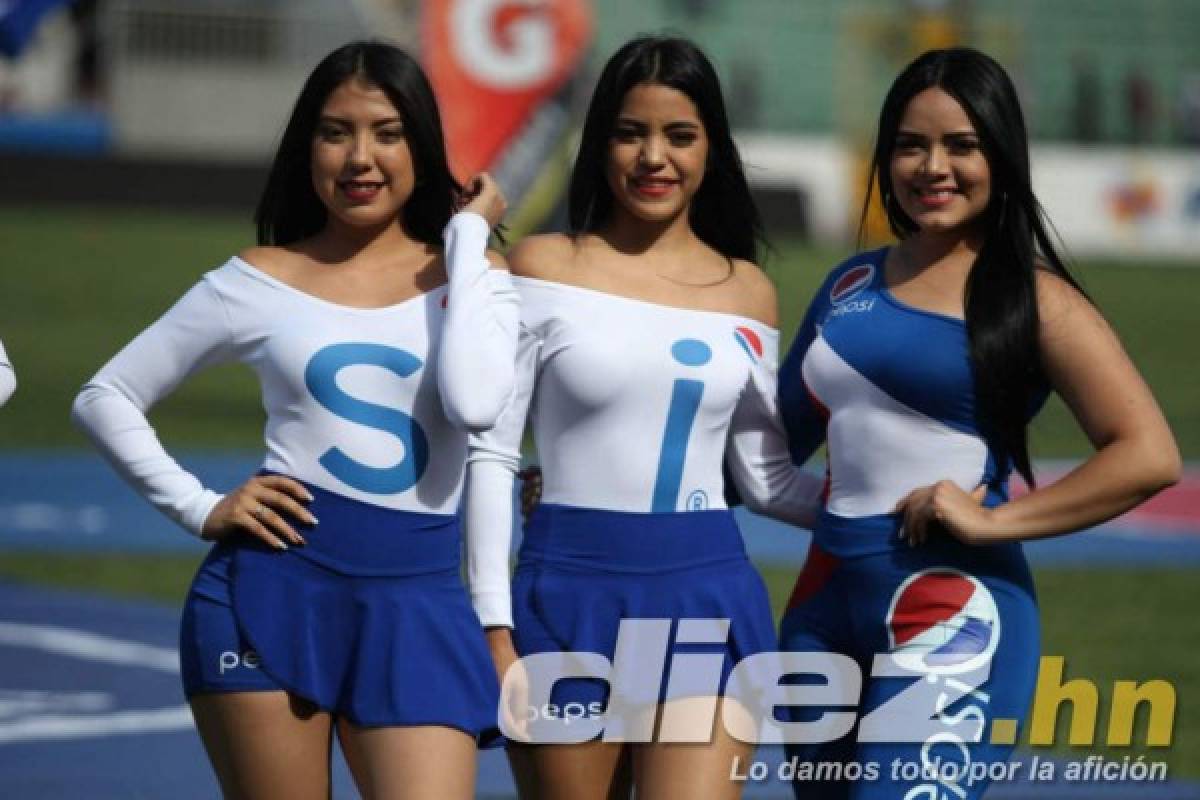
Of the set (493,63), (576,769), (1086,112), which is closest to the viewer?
(576,769)

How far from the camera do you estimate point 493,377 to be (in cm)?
396

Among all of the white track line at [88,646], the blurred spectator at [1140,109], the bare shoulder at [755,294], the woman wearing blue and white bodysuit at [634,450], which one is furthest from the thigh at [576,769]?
the blurred spectator at [1140,109]

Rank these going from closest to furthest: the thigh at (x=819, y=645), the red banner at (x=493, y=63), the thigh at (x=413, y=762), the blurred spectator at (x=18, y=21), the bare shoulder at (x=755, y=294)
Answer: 1. the thigh at (x=413, y=762)
2. the thigh at (x=819, y=645)
3. the bare shoulder at (x=755, y=294)
4. the blurred spectator at (x=18, y=21)
5. the red banner at (x=493, y=63)

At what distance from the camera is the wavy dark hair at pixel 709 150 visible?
14.1 feet

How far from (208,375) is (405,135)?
647 inches

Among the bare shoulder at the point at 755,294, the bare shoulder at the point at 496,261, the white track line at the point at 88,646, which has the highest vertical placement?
the bare shoulder at the point at 496,261

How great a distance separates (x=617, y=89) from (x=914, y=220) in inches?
25.4

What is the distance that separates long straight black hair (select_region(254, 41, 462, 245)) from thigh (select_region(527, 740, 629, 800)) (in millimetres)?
1040

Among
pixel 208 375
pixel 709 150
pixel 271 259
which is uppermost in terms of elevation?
pixel 709 150

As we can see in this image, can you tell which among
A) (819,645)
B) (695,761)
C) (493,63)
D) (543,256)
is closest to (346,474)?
(543,256)

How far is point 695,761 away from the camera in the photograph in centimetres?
412

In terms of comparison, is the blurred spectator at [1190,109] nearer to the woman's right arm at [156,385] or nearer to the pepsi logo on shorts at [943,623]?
the pepsi logo on shorts at [943,623]

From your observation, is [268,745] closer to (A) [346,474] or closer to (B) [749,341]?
(A) [346,474]

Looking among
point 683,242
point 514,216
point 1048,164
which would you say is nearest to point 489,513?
point 683,242
